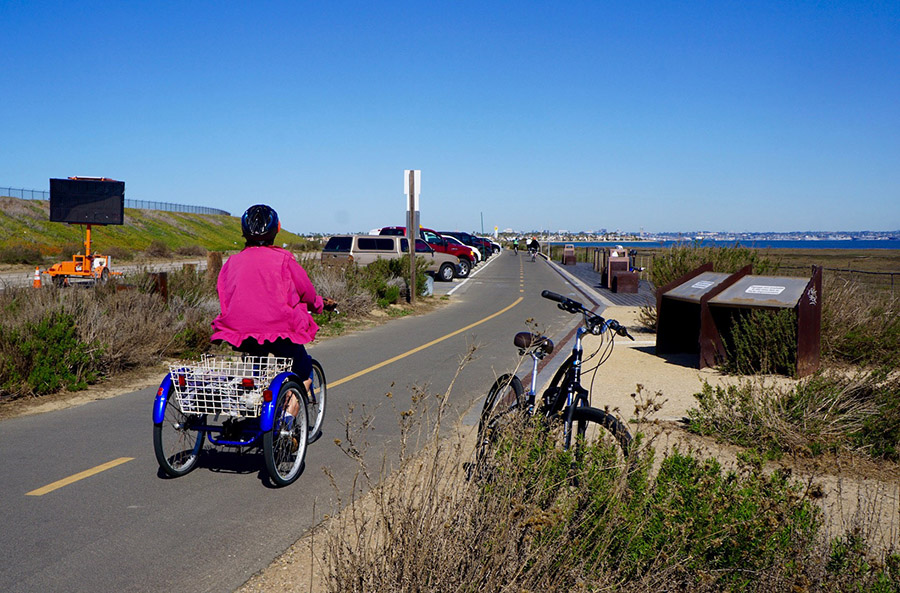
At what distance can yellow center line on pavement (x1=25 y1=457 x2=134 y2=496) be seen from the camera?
543 cm

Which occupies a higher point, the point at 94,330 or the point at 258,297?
the point at 258,297

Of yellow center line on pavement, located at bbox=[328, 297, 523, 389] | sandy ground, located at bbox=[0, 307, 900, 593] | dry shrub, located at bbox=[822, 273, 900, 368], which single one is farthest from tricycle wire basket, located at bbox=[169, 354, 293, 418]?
dry shrub, located at bbox=[822, 273, 900, 368]

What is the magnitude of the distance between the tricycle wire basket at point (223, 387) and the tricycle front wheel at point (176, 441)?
0.65ft

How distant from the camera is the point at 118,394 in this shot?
350 inches

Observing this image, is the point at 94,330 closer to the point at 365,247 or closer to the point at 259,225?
the point at 259,225

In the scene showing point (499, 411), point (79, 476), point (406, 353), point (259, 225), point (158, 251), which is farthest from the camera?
point (158, 251)

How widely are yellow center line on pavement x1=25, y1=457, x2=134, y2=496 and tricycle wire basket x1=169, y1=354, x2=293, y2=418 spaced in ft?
3.61

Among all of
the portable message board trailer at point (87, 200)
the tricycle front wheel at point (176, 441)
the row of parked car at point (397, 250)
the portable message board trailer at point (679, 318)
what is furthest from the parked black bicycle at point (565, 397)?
the portable message board trailer at point (87, 200)

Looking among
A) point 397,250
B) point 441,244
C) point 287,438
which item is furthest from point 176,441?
point 441,244

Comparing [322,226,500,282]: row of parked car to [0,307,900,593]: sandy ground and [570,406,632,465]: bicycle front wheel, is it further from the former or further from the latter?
[570,406,632,465]: bicycle front wheel

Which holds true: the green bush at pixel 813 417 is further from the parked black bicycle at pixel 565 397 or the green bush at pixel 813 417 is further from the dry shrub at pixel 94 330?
the dry shrub at pixel 94 330

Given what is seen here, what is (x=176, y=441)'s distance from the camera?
5777 mm

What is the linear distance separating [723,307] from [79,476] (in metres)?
7.87

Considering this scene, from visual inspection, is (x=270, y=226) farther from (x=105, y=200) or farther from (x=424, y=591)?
(x=105, y=200)
